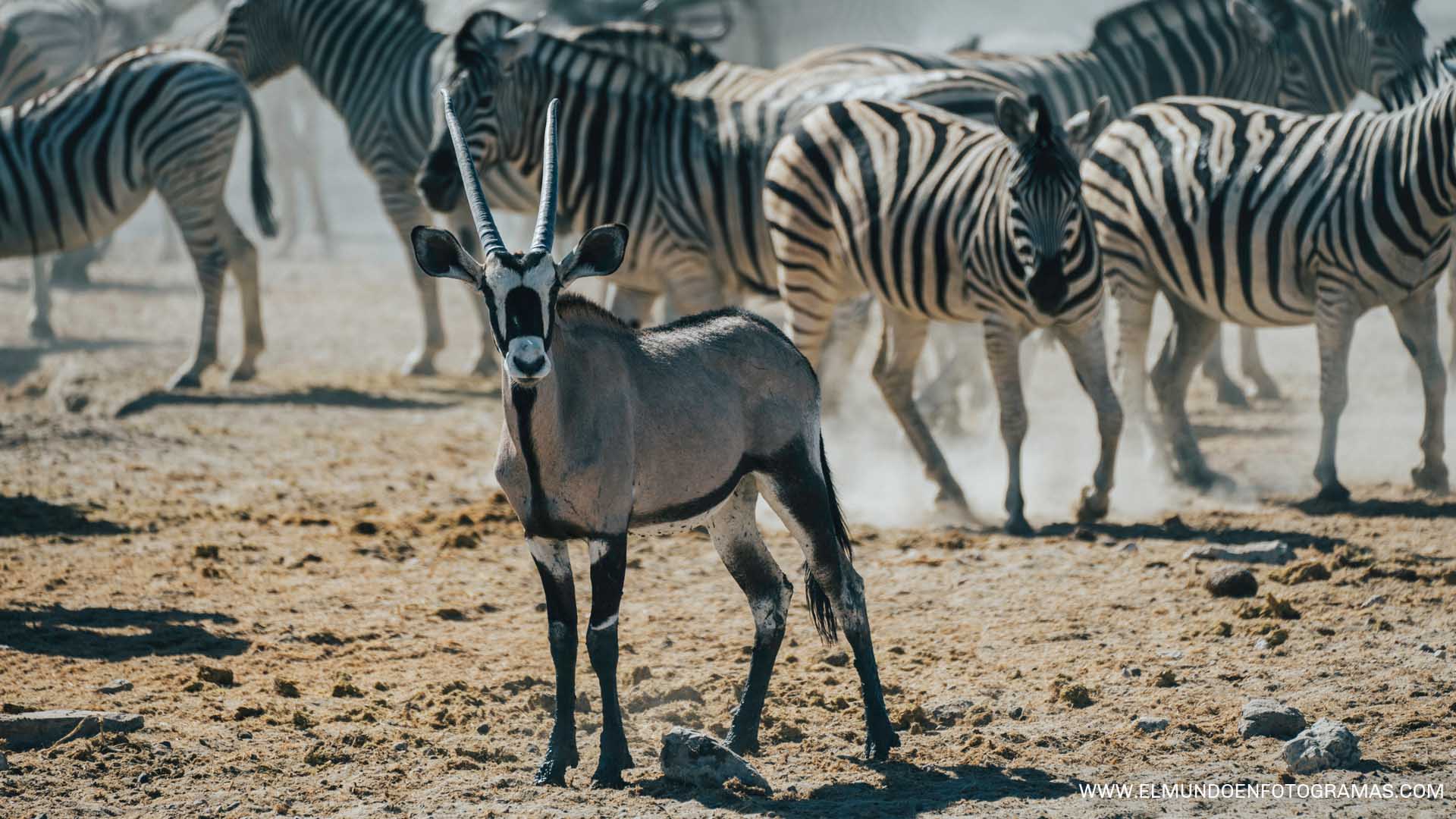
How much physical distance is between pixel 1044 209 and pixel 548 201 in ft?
11.9

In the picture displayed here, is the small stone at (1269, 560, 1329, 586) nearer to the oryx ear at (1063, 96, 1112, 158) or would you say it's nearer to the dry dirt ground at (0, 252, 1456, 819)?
the dry dirt ground at (0, 252, 1456, 819)

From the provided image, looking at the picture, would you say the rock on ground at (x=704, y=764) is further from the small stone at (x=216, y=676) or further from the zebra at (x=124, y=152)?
the zebra at (x=124, y=152)

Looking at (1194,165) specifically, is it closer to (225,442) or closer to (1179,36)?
(1179,36)

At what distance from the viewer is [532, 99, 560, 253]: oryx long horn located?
529cm

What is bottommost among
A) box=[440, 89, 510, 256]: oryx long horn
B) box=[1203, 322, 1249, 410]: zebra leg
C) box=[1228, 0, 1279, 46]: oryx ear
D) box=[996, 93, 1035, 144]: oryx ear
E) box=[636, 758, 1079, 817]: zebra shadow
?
box=[636, 758, 1079, 817]: zebra shadow

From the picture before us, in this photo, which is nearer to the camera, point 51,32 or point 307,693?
point 307,693

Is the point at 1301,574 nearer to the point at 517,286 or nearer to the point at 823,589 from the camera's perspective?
the point at 823,589

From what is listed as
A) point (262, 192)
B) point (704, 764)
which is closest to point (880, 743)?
point (704, 764)

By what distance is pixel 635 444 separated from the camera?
5535 mm

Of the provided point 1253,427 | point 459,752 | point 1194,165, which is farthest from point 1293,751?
point 1253,427

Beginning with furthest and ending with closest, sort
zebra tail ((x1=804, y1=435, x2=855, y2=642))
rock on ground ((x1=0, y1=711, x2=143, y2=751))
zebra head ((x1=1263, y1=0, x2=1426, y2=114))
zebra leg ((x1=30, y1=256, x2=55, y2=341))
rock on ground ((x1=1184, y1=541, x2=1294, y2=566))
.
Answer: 1. zebra leg ((x1=30, y1=256, x2=55, y2=341))
2. zebra head ((x1=1263, y1=0, x2=1426, y2=114))
3. rock on ground ((x1=1184, y1=541, x2=1294, y2=566))
4. zebra tail ((x1=804, y1=435, x2=855, y2=642))
5. rock on ground ((x1=0, y1=711, x2=143, y2=751))

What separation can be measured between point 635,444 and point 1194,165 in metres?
5.23

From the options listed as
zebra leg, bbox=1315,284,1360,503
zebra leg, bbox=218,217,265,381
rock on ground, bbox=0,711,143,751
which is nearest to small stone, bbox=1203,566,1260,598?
zebra leg, bbox=1315,284,1360,503

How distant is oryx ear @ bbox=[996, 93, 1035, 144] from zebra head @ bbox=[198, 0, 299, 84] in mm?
8482
